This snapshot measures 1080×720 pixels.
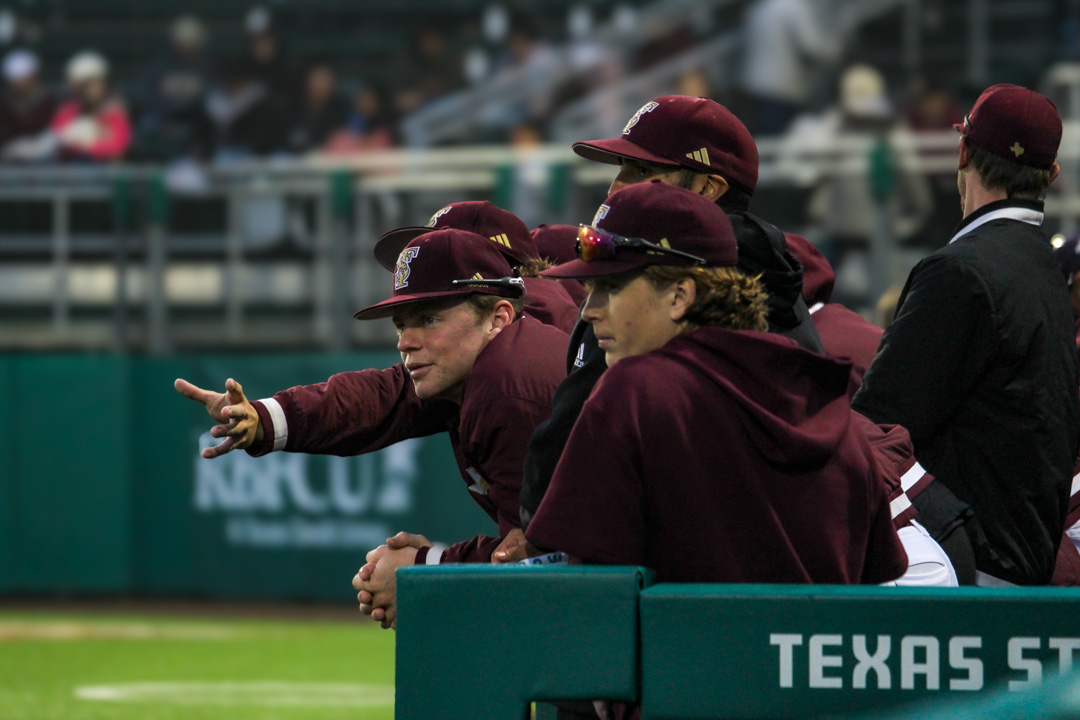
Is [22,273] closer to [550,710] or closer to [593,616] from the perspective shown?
[550,710]

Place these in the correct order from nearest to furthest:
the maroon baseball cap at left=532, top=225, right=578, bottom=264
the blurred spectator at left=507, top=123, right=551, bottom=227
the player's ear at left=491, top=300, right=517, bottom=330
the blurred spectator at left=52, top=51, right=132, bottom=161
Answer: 1. the player's ear at left=491, top=300, right=517, bottom=330
2. the maroon baseball cap at left=532, top=225, right=578, bottom=264
3. the blurred spectator at left=507, top=123, right=551, bottom=227
4. the blurred spectator at left=52, top=51, right=132, bottom=161

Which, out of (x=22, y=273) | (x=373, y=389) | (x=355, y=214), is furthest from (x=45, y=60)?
(x=373, y=389)

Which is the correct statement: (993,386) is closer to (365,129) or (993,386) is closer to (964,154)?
(964,154)

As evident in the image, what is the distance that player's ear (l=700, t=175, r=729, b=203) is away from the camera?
10.4ft

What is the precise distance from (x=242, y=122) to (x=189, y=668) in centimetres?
570

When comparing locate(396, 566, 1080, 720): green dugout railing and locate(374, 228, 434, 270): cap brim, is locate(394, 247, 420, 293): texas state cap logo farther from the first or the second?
locate(396, 566, 1080, 720): green dugout railing

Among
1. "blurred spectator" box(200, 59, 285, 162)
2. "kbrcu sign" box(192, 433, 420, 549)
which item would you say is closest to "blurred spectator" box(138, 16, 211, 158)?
"blurred spectator" box(200, 59, 285, 162)

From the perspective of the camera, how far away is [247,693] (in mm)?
7238

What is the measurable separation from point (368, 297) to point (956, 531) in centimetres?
781

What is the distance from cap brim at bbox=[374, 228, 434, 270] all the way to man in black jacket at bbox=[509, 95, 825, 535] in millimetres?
592

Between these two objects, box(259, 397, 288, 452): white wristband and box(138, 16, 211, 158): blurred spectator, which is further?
box(138, 16, 211, 158): blurred spectator

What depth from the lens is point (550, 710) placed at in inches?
130

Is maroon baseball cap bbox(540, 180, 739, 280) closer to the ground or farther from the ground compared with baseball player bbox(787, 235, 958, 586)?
farther from the ground

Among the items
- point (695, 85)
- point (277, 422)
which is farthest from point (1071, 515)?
point (695, 85)
